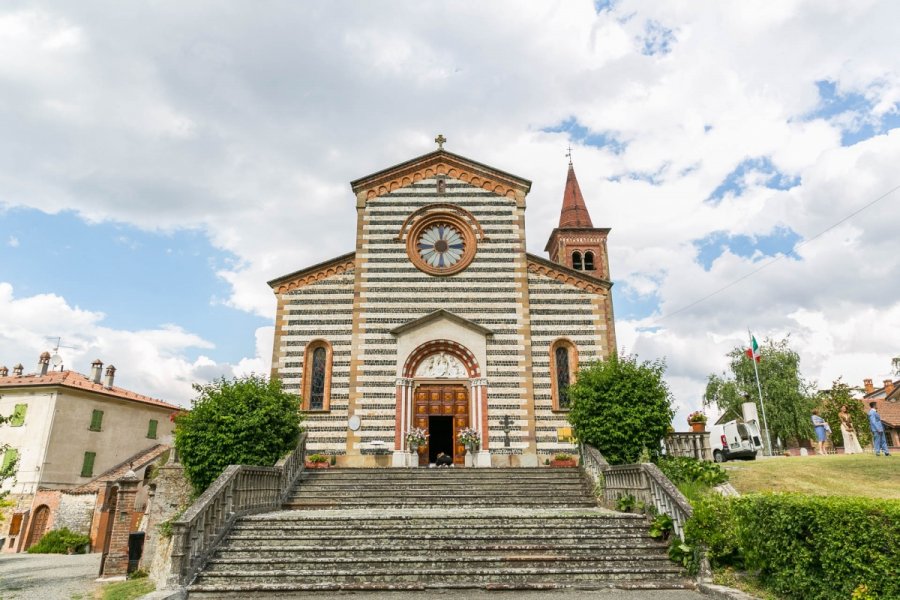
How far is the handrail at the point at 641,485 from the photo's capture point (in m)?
10.3

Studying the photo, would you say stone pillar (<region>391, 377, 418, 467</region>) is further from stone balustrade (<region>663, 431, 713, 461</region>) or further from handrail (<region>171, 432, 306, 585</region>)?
stone balustrade (<region>663, 431, 713, 461</region>)

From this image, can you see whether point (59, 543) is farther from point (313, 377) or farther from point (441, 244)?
point (441, 244)

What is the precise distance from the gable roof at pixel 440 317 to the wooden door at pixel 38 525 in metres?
22.7

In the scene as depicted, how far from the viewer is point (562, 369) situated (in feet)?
69.2

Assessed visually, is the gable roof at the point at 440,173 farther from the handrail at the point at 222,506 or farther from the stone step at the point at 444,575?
the stone step at the point at 444,575

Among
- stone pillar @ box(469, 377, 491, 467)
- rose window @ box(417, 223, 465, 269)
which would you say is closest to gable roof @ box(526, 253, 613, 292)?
rose window @ box(417, 223, 465, 269)

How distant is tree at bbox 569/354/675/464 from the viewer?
48.5 ft

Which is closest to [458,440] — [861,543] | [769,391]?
[861,543]

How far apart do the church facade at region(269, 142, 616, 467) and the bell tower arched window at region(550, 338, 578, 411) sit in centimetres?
4

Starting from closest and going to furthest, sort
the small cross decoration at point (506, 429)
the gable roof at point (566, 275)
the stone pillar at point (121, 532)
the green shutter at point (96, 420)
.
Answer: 1. the stone pillar at point (121, 532)
2. the small cross decoration at point (506, 429)
3. the gable roof at point (566, 275)
4. the green shutter at point (96, 420)

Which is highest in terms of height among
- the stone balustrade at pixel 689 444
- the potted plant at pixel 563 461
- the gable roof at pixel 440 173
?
the gable roof at pixel 440 173

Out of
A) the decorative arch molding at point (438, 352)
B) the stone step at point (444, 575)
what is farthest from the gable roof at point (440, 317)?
the stone step at point (444, 575)

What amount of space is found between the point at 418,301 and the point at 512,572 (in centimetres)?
1309

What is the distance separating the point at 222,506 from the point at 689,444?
12605 millimetres
